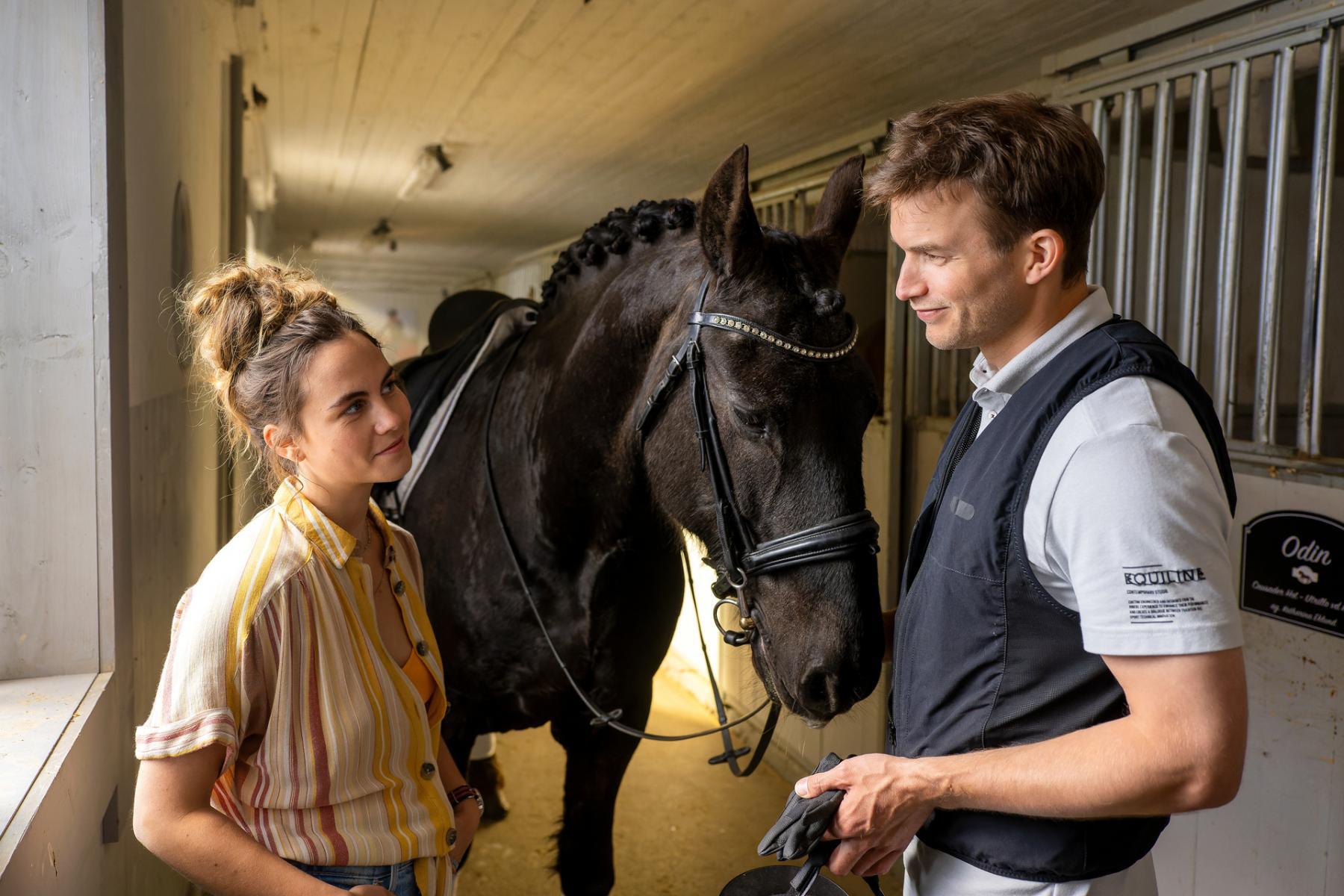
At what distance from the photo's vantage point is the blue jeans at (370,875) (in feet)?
3.32

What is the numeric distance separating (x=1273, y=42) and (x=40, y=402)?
2461 mm

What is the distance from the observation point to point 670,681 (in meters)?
5.13

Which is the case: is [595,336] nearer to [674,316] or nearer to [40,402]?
[674,316]

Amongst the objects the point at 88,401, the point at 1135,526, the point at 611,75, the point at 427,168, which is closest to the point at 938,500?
the point at 1135,526

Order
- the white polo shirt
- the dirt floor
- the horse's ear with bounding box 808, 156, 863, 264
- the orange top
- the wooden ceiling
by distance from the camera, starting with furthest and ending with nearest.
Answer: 1. the dirt floor
2. the wooden ceiling
3. the horse's ear with bounding box 808, 156, 863, 264
4. the orange top
5. the white polo shirt

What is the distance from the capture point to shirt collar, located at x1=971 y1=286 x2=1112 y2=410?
1006 millimetres

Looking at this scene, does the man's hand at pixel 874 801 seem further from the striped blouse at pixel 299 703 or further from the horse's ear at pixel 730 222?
the horse's ear at pixel 730 222

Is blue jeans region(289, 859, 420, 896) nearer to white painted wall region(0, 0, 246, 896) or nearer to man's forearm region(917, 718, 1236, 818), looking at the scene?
white painted wall region(0, 0, 246, 896)

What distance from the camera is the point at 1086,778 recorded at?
0.86m

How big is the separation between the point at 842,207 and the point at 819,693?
0.90 m

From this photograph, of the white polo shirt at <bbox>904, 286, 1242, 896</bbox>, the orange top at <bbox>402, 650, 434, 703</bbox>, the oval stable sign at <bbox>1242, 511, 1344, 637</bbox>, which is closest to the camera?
the white polo shirt at <bbox>904, 286, 1242, 896</bbox>

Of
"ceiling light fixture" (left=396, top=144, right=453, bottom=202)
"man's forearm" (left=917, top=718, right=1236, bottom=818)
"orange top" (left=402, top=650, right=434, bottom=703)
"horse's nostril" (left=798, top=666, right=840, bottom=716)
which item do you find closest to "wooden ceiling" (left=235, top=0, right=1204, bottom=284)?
"ceiling light fixture" (left=396, top=144, right=453, bottom=202)

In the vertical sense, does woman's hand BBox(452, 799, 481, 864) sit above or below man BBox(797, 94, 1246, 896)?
below

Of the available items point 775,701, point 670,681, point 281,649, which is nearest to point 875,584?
point 775,701
